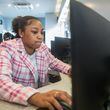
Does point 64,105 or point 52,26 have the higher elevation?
point 52,26

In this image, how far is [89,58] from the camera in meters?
0.47

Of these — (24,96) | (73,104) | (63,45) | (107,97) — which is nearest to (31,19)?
(24,96)

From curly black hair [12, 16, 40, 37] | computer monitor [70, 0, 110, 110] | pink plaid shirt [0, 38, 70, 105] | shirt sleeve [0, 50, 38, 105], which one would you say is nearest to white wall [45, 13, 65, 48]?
pink plaid shirt [0, 38, 70, 105]

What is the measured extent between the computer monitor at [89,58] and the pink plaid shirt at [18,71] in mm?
403

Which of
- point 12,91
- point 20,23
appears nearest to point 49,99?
point 12,91

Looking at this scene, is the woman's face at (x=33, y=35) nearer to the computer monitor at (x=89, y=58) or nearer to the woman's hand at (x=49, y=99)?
the woman's hand at (x=49, y=99)

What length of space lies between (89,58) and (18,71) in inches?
36.9

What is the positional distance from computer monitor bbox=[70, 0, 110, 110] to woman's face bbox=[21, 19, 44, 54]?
0.83 m

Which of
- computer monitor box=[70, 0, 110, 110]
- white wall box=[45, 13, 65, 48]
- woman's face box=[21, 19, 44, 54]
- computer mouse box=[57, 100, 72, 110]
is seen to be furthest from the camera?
white wall box=[45, 13, 65, 48]

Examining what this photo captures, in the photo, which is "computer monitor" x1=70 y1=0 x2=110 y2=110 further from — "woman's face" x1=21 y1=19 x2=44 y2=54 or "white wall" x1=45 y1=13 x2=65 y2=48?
"white wall" x1=45 y1=13 x2=65 y2=48

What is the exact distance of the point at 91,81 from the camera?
0.48m

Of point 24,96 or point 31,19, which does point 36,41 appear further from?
point 24,96

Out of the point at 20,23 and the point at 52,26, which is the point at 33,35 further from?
the point at 52,26

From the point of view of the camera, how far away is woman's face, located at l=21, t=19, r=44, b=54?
1396 mm
